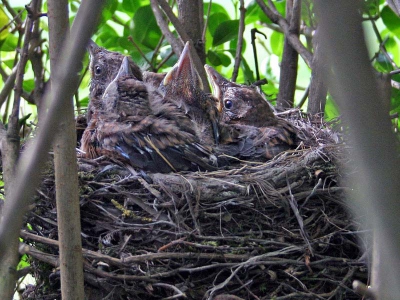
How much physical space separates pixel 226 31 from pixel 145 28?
1.35 feet

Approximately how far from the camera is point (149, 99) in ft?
8.18

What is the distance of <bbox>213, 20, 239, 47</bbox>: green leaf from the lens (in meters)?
3.00

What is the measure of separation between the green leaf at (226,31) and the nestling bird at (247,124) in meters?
0.19

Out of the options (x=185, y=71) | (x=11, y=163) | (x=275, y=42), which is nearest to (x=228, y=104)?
A: (x=185, y=71)

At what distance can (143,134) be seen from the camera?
7.47ft

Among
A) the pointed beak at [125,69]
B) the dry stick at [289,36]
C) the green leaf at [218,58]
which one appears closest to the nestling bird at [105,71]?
the pointed beak at [125,69]

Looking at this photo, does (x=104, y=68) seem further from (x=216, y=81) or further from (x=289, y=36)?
(x=289, y=36)

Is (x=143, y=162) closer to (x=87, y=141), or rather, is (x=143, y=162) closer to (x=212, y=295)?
(x=87, y=141)

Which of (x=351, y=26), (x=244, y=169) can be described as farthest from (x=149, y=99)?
(x=351, y=26)

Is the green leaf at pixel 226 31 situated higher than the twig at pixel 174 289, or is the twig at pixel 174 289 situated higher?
the green leaf at pixel 226 31

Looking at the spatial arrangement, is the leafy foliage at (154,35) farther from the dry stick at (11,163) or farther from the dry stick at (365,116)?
the dry stick at (365,116)

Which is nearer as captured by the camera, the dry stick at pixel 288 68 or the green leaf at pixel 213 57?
the dry stick at pixel 288 68

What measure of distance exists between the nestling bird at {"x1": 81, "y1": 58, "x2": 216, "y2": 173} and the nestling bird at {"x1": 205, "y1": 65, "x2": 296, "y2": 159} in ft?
0.70

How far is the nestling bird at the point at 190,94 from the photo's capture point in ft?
8.57
